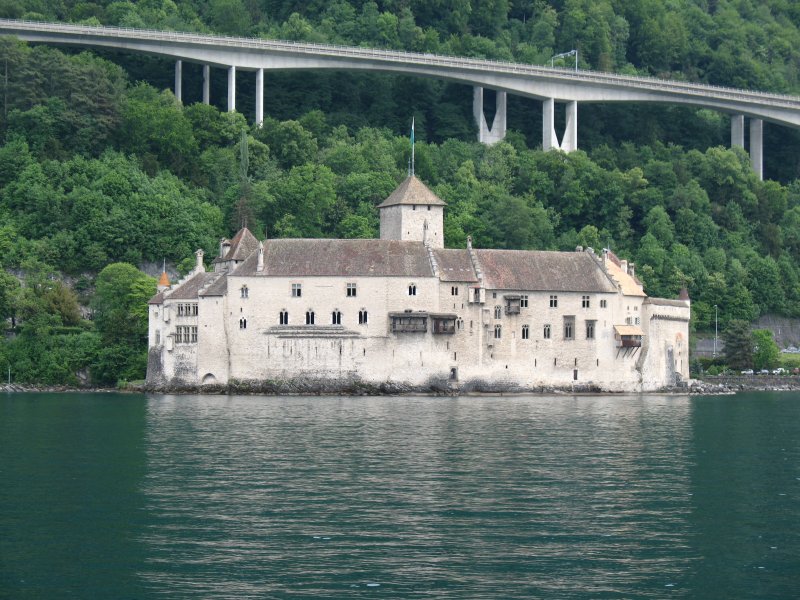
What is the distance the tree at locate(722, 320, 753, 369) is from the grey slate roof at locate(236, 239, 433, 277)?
95.6ft

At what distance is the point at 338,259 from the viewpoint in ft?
332

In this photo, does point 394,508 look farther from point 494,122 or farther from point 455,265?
point 494,122

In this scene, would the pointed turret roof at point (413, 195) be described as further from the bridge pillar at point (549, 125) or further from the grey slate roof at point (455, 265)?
the bridge pillar at point (549, 125)

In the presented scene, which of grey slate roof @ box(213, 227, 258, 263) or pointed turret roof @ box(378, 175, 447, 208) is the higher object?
pointed turret roof @ box(378, 175, 447, 208)

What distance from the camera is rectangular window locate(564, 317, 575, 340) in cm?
10362

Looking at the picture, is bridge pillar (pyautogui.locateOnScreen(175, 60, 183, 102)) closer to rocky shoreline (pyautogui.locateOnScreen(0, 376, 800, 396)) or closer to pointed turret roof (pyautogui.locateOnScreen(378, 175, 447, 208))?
pointed turret roof (pyautogui.locateOnScreen(378, 175, 447, 208))

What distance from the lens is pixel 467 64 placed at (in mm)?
137250

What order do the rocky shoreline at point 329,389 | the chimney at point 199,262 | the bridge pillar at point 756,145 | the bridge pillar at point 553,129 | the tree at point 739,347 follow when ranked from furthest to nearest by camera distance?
1. the bridge pillar at point 756,145
2. the bridge pillar at point 553,129
3. the tree at point 739,347
4. the chimney at point 199,262
5. the rocky shoreline at point 329,389

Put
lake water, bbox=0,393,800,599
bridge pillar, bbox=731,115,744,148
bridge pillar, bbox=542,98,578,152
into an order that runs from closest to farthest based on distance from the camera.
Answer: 1. lake water, bbox=0,393,800,599
2. bridge pillar, bbox=542,98,578,152
3. bridge pillar, bbox=731,115,744,148

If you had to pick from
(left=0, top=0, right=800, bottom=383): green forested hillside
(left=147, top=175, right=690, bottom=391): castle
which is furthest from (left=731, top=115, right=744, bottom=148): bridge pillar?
(left=147, top=175, right=690, bottom=391): castle

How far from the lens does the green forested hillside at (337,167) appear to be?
11075 centimetres

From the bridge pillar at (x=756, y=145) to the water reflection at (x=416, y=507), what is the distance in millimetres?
83936

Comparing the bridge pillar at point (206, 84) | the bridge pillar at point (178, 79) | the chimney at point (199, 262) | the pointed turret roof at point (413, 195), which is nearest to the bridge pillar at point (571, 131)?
the bridge pillar at point (206, 84)

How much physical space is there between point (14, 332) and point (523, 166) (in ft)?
157
